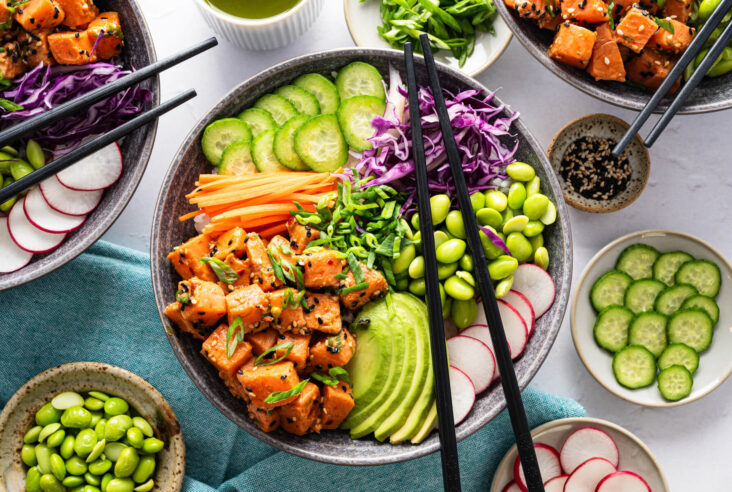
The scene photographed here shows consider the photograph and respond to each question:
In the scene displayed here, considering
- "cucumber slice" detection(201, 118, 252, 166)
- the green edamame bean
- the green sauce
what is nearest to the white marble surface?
the green sauce

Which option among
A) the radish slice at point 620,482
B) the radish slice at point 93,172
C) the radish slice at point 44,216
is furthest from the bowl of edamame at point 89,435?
the radish slice at point 620,482

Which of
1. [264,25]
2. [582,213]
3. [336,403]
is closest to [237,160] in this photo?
[264,25]

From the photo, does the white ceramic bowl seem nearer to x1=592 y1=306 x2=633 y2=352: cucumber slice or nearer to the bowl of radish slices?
x1=592 y1=306 x2=633 y2=352: cucumber slice

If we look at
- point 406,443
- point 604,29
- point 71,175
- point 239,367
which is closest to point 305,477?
point 406,443

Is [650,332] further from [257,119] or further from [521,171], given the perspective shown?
[257,119]

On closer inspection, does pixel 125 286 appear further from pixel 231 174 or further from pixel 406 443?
pixel 406 443

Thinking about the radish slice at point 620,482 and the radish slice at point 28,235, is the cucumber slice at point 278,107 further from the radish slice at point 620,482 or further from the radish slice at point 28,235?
the radish slice at point 620,482
